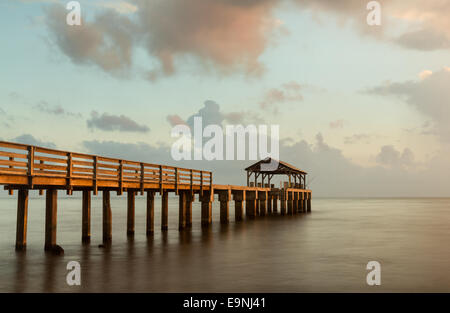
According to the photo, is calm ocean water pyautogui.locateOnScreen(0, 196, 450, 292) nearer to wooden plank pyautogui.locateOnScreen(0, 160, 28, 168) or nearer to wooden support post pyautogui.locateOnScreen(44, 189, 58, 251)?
wooden support post pyautogui.locateOnScreen(44, 189, 58, 251)

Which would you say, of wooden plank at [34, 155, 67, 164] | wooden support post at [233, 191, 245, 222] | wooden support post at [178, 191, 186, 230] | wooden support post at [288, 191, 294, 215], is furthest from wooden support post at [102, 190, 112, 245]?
wooden support post at [288, 191, 294, 215]

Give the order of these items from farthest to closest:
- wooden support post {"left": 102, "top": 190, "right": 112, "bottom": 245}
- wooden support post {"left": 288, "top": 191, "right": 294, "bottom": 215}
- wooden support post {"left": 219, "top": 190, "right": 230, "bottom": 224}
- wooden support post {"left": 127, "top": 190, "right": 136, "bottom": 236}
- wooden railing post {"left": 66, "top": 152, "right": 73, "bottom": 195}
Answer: wooden support post {"left": 288, "top": 191, "right": 294, "bottom": 215}
wooden support post {"left": 219, "top": 190, "right": 230, "bottom": 224}
wooden support post {"left": 127, "top": 190, "right": 136, "bottom": 236}
wooden support post {"left": 102, "top": 190, "right": 112, "bottom": 245}
wooden railing post {"left": 66, "top": 152, "right": 73, "bottom": 195}

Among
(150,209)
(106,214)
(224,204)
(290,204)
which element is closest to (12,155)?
(106,214)

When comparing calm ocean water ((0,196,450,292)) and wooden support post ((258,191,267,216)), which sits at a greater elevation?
wooden support post ((258,191,267,216))

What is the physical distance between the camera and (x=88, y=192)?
2180 cm

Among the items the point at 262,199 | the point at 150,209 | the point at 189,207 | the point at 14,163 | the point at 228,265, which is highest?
the point at 14,163

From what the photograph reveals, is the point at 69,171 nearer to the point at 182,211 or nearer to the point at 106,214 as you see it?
the point at 106,214

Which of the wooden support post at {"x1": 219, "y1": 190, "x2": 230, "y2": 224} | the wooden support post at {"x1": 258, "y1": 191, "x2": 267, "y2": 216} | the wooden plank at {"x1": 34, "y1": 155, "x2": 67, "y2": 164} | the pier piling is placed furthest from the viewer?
the wooden support post at {"x1": 258, "y1": 191, "x2": 267, "y2": 216}

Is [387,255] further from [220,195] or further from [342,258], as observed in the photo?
[220,195]

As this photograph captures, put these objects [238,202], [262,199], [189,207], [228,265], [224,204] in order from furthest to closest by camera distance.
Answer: [262,199], [238,202], [224,204], [189,207], [228,265]

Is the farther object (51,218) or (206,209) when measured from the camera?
(206,209)

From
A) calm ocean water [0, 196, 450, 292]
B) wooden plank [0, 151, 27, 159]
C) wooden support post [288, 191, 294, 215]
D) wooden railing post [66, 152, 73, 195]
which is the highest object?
wooden plank [0, 151, 27, 159]
